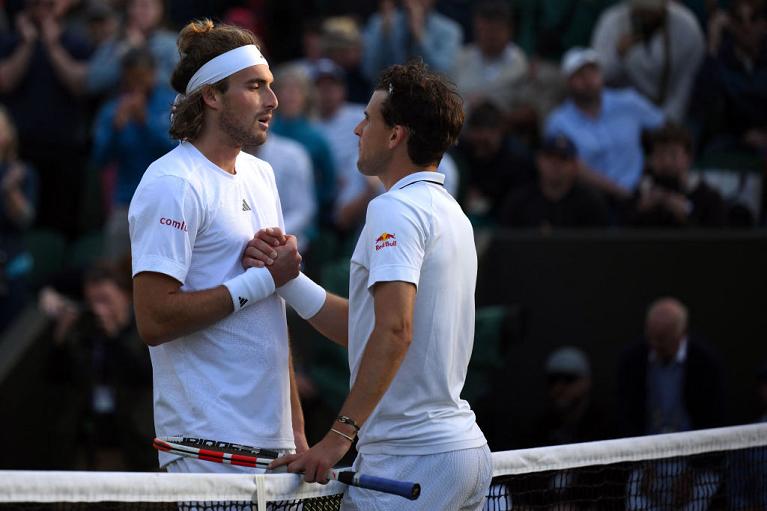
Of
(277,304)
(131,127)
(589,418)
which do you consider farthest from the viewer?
(131,127)

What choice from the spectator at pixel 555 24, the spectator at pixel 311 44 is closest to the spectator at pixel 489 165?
the spectator at pixel 555 24

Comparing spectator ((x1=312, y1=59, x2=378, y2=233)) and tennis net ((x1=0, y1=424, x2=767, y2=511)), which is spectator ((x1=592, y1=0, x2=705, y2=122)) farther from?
tennis net ((x1=0, y1=424, x2=767, y2=511))

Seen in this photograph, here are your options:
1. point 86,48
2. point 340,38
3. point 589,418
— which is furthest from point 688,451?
point 86,48

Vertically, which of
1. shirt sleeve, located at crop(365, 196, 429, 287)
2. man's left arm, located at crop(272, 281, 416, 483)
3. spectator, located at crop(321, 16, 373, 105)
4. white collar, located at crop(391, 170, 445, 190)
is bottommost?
man's left arm, located at crop(272, 281, 416, 483)

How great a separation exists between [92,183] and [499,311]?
427 centimetres

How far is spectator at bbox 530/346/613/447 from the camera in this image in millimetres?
8234

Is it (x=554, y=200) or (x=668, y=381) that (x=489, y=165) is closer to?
(x=554, y=200)

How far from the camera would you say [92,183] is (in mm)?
11266

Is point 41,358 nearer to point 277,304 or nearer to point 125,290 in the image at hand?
point 125,290

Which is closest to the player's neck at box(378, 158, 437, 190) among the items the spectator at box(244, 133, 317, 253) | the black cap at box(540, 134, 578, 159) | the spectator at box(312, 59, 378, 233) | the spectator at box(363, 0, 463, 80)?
the spectator at box(244, 133, 317, 253)

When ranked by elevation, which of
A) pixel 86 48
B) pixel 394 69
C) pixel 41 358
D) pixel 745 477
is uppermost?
pixel 86 48

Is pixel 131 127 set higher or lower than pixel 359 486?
higher

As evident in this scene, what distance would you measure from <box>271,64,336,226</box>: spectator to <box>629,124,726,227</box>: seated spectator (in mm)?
2365

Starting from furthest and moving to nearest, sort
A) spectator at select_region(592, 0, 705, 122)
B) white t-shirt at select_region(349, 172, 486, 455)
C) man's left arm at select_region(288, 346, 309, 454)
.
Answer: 1. spectator at select_region(592, 0, 705, 122)
2. man's left arm at select_region(288, 346, 309, 454)
3. white t-shirt at select_region(349, 172, 486, 455)
